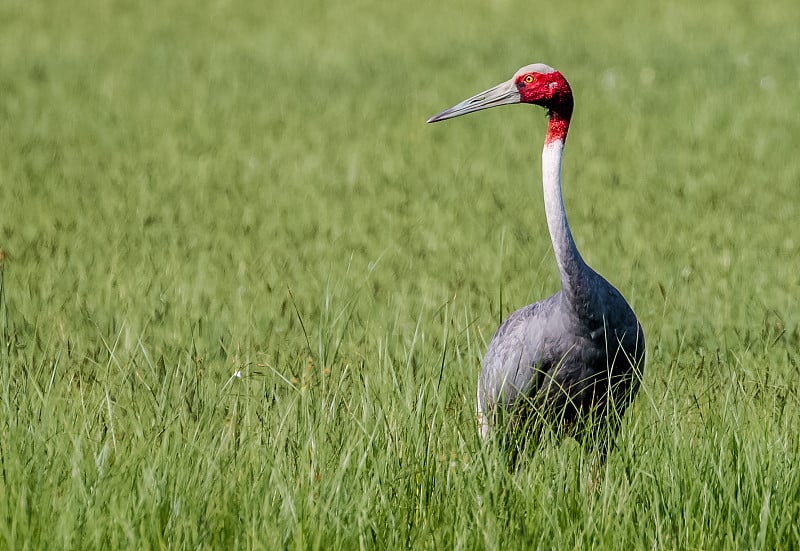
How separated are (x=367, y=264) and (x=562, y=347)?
2.77m

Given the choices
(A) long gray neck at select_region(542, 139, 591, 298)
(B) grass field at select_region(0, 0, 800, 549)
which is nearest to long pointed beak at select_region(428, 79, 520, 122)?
(A) long gray neck at select_region(542, 139, 591, 298)

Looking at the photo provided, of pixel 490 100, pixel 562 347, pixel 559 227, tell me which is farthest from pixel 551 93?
pixel 562 347

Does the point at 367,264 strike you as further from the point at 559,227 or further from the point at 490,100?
the point at 559,227

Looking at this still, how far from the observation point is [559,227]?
4.25 meters

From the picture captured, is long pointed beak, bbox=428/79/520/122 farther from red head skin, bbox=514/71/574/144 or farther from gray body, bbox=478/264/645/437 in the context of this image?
gray body, bbox=478/264/645/437

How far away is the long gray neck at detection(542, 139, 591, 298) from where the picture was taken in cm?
423

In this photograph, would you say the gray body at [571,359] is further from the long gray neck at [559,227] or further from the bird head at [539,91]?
the bird head at [539,91]

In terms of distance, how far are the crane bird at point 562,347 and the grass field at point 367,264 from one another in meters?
0.15

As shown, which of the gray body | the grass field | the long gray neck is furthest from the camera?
Result: the gray body

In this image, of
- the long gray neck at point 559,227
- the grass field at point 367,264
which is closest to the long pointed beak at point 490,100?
the long gray neck at point 559,227

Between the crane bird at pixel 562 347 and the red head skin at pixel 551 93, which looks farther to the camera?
the red head skin at pixel 551 93

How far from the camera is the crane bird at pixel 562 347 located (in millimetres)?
4312

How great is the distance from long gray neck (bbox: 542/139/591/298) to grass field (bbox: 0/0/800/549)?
286 millimetres

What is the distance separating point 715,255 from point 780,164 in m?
2.39
